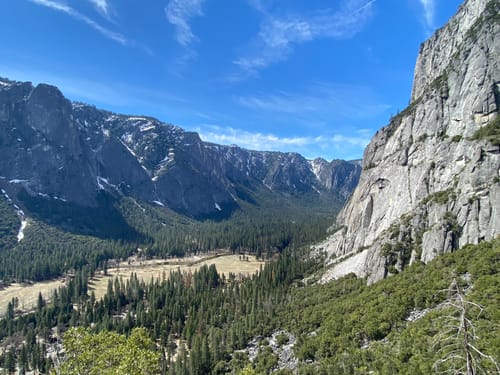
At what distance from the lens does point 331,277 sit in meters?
109

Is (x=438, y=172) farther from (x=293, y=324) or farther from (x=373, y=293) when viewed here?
(x=293, y=324)

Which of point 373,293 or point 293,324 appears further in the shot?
point 293,324

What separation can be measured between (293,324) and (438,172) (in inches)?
2378

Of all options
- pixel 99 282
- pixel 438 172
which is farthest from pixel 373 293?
pixel 99 282

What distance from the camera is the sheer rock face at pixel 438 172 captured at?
72812 millimetres

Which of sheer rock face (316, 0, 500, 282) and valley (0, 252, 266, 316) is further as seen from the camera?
valley (0, 252, 266, 316)

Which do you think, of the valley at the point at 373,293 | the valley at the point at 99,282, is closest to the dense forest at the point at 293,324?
the valley at the point at 373,293

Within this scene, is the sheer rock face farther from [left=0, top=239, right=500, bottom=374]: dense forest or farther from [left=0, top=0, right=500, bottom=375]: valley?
[left=0, top=239, right=500, bottom=374]: dense forest

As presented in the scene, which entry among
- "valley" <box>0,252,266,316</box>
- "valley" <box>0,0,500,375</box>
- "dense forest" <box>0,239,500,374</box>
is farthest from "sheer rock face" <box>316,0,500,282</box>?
"valley" <box>0,252,266,316</box>

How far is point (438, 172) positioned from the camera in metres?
97.1

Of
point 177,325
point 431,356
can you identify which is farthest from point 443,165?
point 177,325

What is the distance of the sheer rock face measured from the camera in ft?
239

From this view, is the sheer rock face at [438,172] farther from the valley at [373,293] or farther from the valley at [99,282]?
the valley at [99,282]

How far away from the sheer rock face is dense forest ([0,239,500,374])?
8.17 m
